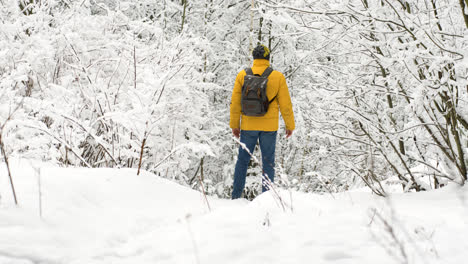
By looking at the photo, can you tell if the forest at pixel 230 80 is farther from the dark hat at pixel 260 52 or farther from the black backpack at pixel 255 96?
the black backpack at pixel 255 96

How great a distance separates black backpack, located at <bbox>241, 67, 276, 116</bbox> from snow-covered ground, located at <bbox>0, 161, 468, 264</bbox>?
1.60m

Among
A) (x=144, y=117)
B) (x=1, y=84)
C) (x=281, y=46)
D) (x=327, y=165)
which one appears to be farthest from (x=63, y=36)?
(x=327, y=165)

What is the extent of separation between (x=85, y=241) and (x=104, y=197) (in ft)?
1.92

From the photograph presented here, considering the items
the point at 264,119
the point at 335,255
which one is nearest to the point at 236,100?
the point at 264,119

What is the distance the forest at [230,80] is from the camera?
260 centimetres

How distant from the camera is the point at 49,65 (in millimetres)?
4336

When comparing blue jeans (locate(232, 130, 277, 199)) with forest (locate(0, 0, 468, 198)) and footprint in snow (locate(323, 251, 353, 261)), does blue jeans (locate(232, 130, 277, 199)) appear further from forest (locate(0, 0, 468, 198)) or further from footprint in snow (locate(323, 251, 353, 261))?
footprint in snow (locate(323, 251, 353, 261))

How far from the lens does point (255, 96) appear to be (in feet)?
12.5

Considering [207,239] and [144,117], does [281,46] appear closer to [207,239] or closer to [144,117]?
[144,117]

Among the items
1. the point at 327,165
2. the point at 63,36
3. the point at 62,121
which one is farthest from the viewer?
the point at 327,165

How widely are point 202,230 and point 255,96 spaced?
92.3 inches

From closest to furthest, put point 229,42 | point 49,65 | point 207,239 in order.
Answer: point 207,239
point 49,65
point 229,42

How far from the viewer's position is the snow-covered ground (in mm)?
1376

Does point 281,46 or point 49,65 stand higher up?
point 281,46
